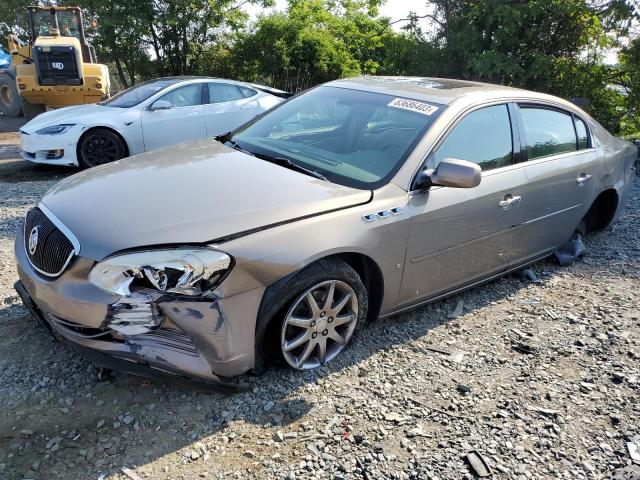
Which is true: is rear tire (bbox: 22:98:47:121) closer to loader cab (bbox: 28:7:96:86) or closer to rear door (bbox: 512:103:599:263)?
loader cab (bbox: 28:7:96:86)

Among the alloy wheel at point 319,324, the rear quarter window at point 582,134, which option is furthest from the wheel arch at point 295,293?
the rear quarter window at point 582,134

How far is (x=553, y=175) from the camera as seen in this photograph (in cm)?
401

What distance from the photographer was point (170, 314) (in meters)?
2.40

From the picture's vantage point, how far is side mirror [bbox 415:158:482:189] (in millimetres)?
2973

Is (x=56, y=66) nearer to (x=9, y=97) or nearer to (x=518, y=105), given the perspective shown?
(x=9, y=97)

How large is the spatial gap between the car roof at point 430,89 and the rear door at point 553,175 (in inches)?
8.8

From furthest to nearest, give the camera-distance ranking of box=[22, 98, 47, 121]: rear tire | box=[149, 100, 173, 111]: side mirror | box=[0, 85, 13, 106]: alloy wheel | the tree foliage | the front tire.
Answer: box=[0, 85, 13, 106]: alloy wheel < box=[22, 98, 47, 121]: rear tire < the tree foliage < box=[149, 100, 173, 111]: side mirror < the front tire

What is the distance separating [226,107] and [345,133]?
5262mm

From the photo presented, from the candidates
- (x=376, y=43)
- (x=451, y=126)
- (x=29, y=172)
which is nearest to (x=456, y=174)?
(x=451, y=126)

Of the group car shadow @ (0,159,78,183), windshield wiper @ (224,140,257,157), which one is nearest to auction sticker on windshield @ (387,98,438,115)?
windshield wiper @ (224,140,257,157)

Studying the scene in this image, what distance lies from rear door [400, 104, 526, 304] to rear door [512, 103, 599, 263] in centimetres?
15

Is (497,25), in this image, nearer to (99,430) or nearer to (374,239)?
(374,239)

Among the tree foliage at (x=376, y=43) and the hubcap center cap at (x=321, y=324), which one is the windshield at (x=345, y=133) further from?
the tree foliage at (x=376, y=43)

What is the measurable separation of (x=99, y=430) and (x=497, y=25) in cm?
1111
